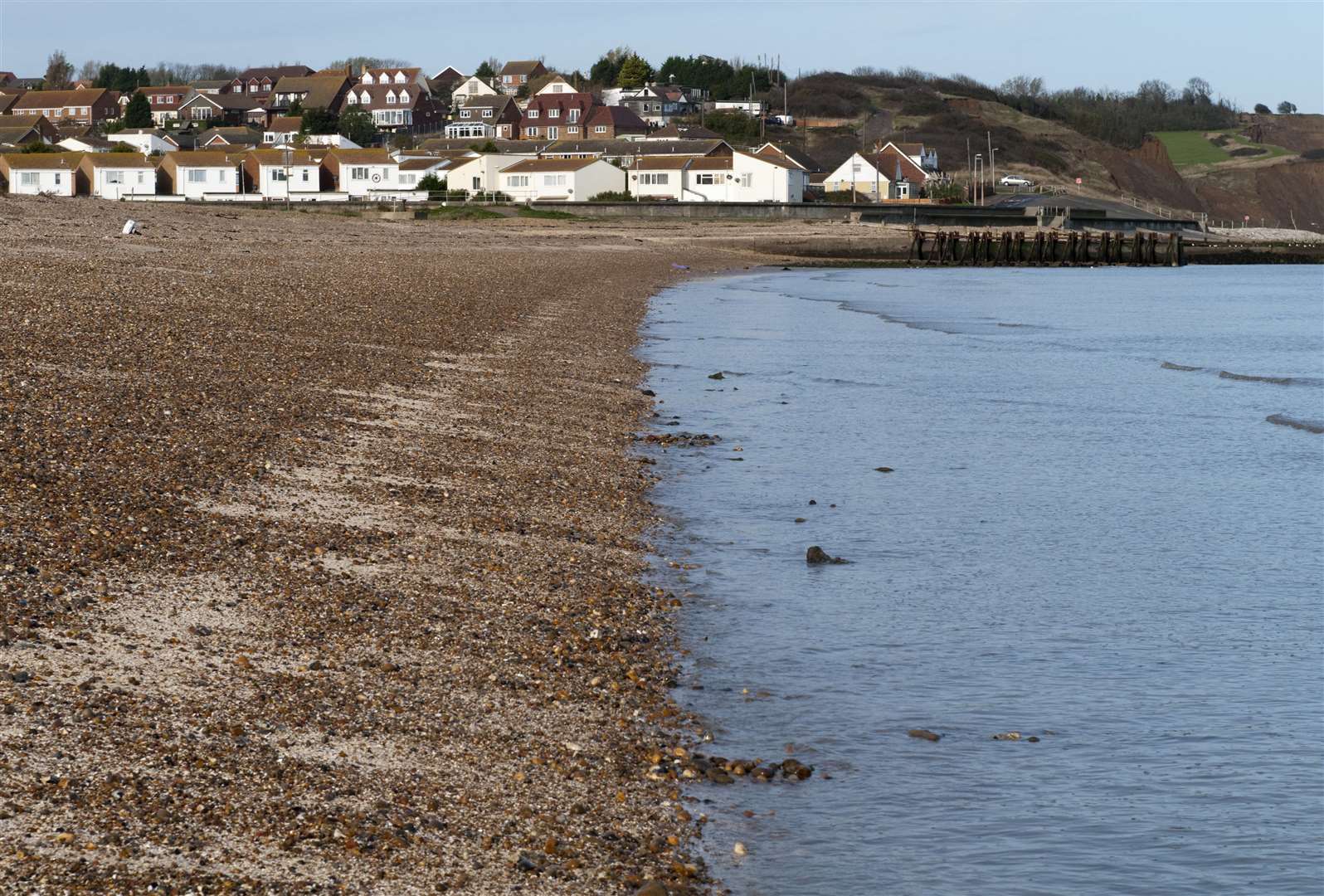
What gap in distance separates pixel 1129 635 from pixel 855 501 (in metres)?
4.08

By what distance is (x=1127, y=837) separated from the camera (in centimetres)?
578

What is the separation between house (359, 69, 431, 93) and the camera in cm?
14525

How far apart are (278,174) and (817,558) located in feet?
280

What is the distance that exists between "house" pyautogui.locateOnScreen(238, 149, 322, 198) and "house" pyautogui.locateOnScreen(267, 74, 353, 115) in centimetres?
5549

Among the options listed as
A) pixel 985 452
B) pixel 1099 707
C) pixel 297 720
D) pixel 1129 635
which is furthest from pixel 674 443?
pixel 297 720

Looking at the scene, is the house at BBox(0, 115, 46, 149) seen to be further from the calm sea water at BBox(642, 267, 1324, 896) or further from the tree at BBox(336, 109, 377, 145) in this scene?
the calm sea water at BBox(642, 267, 1324, 896)

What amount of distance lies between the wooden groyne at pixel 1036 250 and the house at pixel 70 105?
330 feet

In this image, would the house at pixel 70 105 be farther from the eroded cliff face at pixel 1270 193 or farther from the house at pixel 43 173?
the eroded cliff face at pixel 1270 193

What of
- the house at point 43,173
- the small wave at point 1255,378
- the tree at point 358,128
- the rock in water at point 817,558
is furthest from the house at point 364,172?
the rock in water at point 817,558

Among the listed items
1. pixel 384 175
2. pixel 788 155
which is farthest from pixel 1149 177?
pixel 384 175

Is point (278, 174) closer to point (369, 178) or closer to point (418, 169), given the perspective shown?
point (369, 178)

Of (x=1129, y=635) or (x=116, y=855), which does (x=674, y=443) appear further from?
(x=116, y=855)

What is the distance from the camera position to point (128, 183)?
87438 mm

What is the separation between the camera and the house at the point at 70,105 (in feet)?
451
